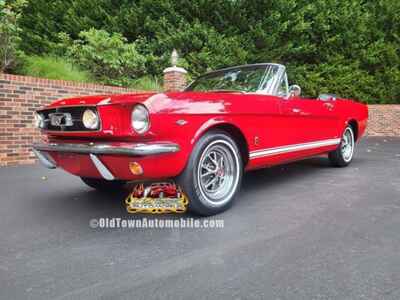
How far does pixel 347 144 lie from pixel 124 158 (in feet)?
12.6

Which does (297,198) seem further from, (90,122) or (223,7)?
(223,7)

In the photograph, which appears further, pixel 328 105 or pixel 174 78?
pixel 174 78

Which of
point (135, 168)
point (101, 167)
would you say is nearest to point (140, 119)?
point (135, 168)

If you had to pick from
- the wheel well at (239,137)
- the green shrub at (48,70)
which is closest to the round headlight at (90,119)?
the wheel well at (239,137)

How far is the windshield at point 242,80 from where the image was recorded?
3.46 metres

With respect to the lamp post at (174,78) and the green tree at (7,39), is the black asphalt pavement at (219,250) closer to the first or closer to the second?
the green tree at (7,39)

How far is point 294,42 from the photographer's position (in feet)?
36.9

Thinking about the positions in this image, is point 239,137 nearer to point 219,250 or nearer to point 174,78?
point 219,250

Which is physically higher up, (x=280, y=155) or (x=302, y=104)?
(x=302, y=104)

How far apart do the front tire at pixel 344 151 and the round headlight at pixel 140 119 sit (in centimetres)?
333

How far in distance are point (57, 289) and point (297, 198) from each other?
2266 mm

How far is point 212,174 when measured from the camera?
9.16ft

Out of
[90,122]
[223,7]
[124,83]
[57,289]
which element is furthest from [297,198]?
[223,7]

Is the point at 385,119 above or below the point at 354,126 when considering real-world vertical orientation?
above
